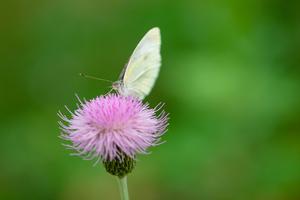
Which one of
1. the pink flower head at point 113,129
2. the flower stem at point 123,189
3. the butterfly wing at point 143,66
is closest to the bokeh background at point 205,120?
the butterfly wing at point 143,66

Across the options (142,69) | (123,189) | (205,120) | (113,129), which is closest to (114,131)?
(113,129)

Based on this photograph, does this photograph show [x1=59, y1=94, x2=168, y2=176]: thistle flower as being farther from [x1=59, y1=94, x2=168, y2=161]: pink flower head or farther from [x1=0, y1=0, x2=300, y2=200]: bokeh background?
[x1=0, y1=0, x2=300, y2=200]: bokeh background

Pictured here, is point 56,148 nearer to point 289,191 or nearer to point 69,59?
point 69,59

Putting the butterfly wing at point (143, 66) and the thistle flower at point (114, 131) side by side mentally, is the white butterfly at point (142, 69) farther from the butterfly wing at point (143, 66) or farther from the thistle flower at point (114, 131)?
the thistle flower at point (114, 131)

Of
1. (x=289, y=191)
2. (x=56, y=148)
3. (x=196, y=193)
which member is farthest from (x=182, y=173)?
(x=56, y=148)

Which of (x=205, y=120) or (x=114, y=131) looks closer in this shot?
(x=114, y=131)

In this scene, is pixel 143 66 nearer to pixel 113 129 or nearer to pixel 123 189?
pixel 113 129
